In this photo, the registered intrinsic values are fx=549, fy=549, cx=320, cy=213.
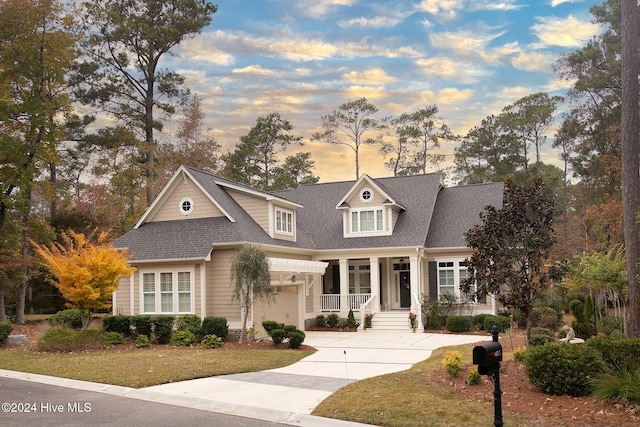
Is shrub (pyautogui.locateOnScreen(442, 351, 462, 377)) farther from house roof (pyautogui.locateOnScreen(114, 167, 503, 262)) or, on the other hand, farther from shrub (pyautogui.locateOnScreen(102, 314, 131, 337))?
shrub (pyautogui.locateOnScreen(102, 314, 131, 337))

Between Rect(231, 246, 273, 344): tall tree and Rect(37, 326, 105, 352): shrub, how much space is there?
4.66 meters

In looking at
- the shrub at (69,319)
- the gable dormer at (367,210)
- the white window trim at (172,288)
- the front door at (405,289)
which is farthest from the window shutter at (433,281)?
the shrub at (69,319)

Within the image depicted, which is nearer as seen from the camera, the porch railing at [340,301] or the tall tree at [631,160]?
the tall tree at [631,160]

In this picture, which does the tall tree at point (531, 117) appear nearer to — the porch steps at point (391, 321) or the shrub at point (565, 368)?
the porch steps at point (391, 321)

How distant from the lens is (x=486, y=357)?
6.85 metres

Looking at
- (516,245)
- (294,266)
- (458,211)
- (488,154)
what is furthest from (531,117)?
(516,245)

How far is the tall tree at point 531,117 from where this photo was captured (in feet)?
144

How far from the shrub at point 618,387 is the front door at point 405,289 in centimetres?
1859

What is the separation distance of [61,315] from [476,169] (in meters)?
37.9

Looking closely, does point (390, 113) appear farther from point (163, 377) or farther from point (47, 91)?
point (163, 377)

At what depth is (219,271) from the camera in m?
21.4

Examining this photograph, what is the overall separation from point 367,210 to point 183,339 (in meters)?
11.9

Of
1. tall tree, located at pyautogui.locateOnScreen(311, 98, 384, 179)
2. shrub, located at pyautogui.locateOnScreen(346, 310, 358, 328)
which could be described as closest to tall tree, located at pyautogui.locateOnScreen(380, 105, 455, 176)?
tall tree, located at pyautogui.locateOnScreen(311, 98, 384, 179)

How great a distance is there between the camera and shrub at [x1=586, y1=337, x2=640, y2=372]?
388 inches
